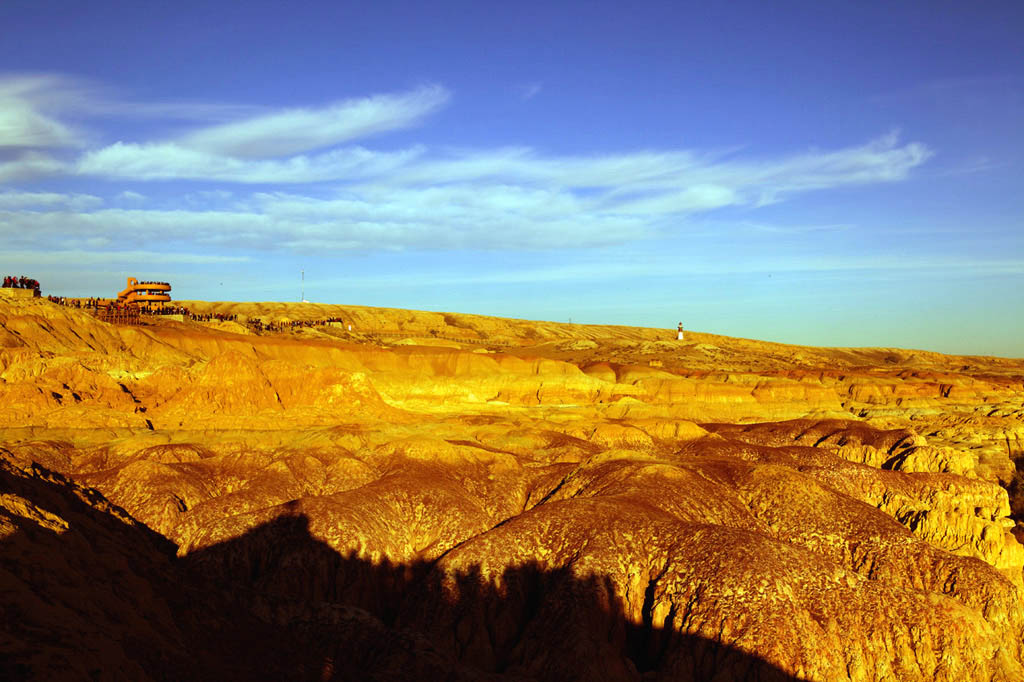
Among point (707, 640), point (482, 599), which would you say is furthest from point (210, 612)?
point (707, 640)

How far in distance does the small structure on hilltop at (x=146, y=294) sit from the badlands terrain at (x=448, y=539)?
126 feet

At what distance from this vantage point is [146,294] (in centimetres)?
10994

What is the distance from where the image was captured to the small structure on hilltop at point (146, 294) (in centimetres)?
10890

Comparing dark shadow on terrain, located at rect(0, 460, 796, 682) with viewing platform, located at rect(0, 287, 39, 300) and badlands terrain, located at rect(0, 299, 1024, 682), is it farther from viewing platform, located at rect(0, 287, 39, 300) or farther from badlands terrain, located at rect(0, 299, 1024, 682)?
viewing platform, located at rect(0, 287, 39, 300)

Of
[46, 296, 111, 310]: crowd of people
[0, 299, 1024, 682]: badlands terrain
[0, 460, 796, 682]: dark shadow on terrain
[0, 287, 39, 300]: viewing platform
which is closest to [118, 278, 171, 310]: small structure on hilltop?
[46, 296, 111, 310]: crowd of people

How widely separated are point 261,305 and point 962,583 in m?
160

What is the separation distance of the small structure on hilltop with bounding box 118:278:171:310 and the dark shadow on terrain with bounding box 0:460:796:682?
278 feet

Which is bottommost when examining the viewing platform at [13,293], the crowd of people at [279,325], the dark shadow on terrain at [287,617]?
the dark shadow on terrain at [287,617]

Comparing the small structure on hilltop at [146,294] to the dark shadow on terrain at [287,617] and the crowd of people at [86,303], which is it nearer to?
the crowd of people at [86,303]

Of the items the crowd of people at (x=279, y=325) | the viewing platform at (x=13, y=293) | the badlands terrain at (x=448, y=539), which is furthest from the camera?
the crowd of people at (x=279, y=325)

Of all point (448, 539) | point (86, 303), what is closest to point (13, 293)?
point (86, 303)

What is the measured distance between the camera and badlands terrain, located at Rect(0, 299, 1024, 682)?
1861 cm

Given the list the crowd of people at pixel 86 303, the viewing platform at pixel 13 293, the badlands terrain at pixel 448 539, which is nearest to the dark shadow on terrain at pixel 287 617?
the badlands terrain at pixel 448 539

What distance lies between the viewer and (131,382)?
189 ft
